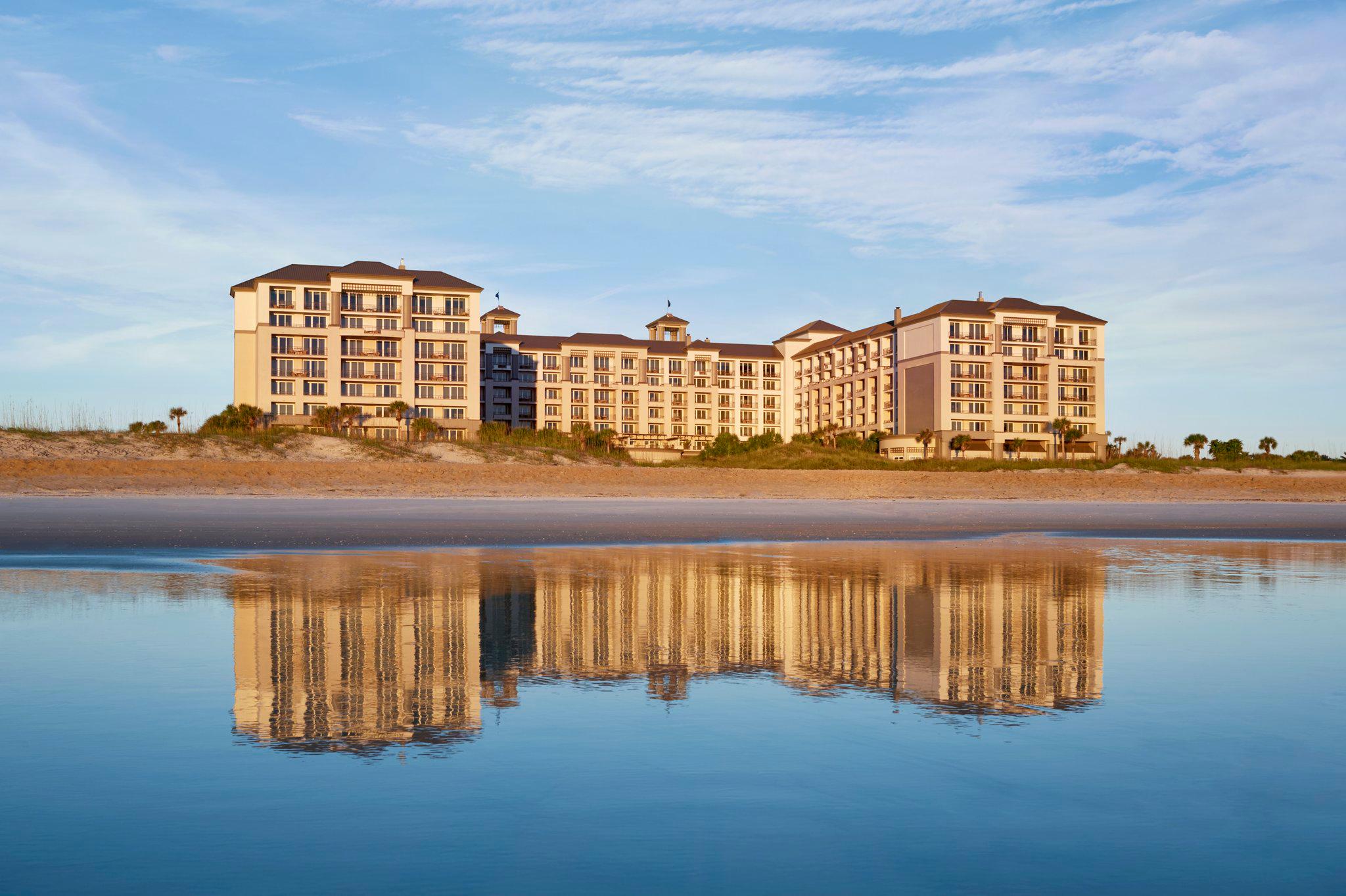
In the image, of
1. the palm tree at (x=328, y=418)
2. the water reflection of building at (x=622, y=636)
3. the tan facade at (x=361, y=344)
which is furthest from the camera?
the tan facade at (x=361, y=344)

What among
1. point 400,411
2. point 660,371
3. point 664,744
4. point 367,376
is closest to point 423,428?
point 400,411

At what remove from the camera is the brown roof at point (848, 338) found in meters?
129

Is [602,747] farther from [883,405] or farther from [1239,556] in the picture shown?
[883,405]

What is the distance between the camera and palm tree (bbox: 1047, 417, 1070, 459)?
384 feet

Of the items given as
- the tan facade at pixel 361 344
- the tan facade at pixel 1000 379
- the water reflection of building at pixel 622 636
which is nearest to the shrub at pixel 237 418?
the tan facade at pixel 361 344

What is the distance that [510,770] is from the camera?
591 centimetres

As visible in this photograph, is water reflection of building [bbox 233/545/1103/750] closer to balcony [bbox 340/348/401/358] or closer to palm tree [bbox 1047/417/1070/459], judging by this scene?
balcony [bbox 340/348/401/358]

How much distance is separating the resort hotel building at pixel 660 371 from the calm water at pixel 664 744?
89018 mm

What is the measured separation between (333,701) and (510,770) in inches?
86.9

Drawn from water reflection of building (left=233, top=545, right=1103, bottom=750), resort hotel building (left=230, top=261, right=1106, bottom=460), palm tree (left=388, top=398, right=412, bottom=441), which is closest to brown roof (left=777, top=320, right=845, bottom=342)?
resort hotel building (left=230, top=261, right=1106, bottom=460)

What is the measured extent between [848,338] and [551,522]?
4365 inches

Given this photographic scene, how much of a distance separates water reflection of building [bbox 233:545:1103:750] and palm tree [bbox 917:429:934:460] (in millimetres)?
99814

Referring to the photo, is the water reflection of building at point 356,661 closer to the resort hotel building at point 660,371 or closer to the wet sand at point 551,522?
the wet sand at point 551,522

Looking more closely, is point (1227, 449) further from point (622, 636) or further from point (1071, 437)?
point (622, 636)
